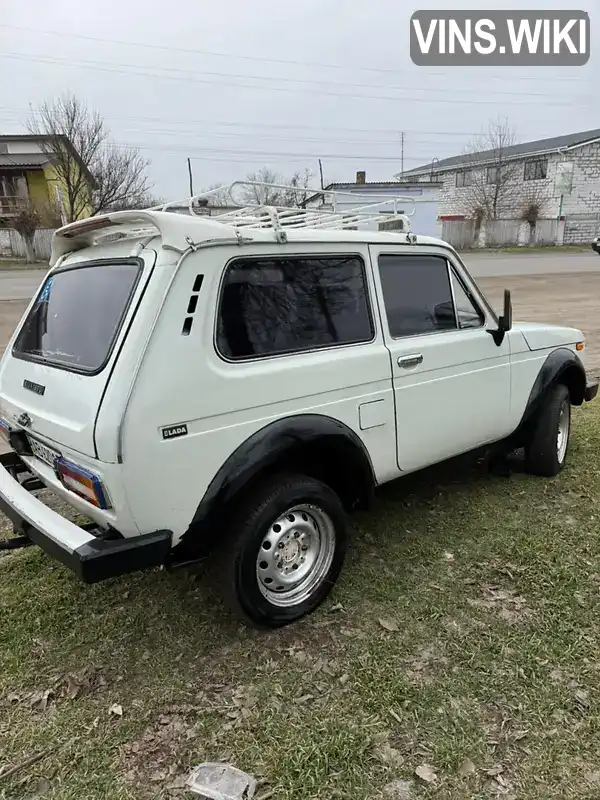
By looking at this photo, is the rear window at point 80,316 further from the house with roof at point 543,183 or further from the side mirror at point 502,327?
the house with roof at point 543,183

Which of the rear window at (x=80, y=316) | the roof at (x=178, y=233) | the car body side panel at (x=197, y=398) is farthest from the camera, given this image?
the rear window at (x=80, y=316)

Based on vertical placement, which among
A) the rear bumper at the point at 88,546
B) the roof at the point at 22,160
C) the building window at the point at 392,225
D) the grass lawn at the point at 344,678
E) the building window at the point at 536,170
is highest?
the roof at the point at 22,160

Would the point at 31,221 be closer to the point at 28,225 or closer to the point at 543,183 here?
the point at 28,225

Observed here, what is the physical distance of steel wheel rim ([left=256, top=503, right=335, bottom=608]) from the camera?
2.91 metres

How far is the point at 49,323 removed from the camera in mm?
3188

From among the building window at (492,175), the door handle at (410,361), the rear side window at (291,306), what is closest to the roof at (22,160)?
the building window at (492,175)

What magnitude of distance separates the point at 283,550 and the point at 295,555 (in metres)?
0.10

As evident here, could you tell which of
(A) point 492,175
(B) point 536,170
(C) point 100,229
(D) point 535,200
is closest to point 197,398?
(C) point 100,229

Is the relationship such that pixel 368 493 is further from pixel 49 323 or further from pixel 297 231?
pixel 49 323

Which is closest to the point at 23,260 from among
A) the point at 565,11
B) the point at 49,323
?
the point at 565,11

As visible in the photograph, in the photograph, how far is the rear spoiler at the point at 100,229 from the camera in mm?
2635

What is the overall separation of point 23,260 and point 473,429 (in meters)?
33.5

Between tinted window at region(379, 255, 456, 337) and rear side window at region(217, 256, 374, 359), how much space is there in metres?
0.22

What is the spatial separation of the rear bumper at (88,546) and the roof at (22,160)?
3954 centimetres
